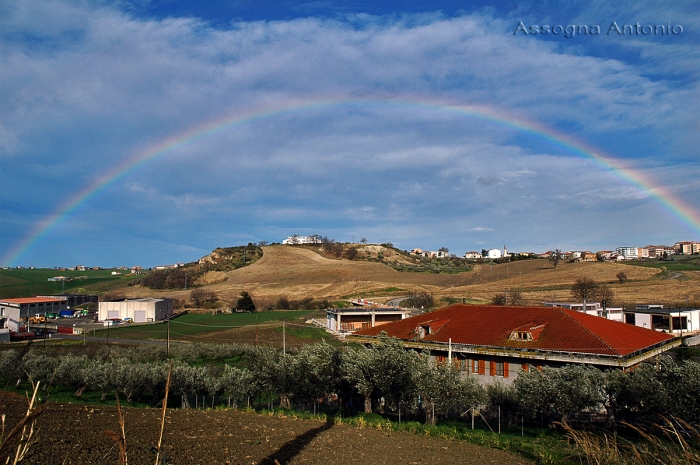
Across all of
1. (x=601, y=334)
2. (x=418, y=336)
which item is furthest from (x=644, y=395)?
(x=418, y=336)

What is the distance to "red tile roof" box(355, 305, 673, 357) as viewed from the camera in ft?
87.3

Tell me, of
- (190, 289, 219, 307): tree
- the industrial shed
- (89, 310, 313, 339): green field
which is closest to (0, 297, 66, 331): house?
the industrial shed

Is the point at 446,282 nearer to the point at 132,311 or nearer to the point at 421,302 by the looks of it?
the point at 421,302

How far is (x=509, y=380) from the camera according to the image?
27797 mm

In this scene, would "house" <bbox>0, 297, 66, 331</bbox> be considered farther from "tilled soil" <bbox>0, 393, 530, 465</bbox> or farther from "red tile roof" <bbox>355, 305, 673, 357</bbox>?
"tilled soil" <bbox>0, 393, 530, 465</bbox>

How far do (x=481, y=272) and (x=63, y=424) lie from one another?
453ft

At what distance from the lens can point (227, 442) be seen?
1625 cm

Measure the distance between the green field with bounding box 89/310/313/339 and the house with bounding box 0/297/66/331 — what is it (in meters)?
17.2

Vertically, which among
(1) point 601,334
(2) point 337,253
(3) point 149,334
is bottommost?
(3) point 149,334

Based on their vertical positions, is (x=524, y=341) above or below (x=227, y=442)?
above

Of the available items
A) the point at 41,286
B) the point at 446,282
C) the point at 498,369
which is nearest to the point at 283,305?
the point at 446,282

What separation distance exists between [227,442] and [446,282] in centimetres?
11889

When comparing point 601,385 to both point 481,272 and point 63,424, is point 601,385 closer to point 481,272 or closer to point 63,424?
point 63,424

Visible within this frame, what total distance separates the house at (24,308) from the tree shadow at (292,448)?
243 ft
